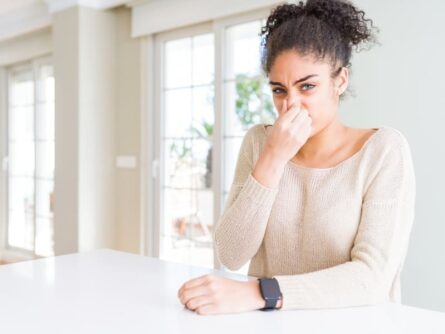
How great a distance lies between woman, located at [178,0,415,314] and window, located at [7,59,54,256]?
4.16 m

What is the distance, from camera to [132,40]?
4043mm

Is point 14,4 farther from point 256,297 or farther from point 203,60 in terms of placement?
point 256,297

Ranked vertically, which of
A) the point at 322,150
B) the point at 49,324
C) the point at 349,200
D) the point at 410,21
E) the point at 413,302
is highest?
the point at 410,21

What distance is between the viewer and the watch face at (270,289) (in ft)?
2.84

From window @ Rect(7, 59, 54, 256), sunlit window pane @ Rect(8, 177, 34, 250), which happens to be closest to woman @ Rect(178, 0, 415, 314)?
window @ Rect(7, 59, 54, 256)

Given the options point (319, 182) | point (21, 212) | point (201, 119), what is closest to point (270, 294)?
point (319, 182)

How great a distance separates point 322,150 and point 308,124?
0.15 meters

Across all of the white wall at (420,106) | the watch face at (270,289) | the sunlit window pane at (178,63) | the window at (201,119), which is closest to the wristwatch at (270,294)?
the watch face at (270,289)

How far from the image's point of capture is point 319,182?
120 cm

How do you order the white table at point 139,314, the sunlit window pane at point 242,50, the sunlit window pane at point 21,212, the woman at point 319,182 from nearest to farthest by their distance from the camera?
the white table at point 139,314
the woman at point 319,182
the sunlit window pane at point 242,50
the sunlit window pane at point 21,212

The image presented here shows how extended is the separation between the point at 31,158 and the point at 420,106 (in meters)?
4.24

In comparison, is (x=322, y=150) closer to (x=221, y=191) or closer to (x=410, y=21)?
(x=410, y=21)

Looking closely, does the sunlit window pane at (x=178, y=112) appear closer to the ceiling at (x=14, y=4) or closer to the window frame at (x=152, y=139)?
the window frame at (x=152, y=139)

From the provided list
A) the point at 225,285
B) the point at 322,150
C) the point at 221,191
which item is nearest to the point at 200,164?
the point at 221,191
